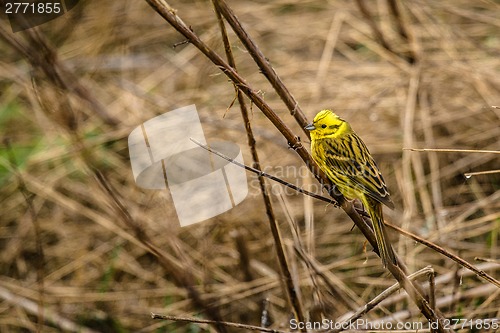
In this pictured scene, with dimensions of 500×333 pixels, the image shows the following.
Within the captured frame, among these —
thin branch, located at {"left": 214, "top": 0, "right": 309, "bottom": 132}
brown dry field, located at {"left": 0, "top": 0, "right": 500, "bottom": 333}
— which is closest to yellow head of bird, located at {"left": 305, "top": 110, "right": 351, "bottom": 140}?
thin branch, located at {"left": 214, "top": 0, "right": 309, "bottom": 132}

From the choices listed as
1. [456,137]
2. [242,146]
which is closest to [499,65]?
[456,137]

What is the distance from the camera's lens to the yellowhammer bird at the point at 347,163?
2.61 m

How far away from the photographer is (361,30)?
5.66 meters

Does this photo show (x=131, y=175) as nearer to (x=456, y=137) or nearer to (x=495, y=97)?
(x=456, y=137)

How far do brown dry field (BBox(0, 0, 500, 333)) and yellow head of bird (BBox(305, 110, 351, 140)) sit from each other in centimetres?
59

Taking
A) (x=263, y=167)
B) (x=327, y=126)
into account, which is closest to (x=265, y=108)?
(x=327, y=126)

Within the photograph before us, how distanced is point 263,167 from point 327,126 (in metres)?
2.10

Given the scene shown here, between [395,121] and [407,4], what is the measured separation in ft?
3.89

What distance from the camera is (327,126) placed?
2.63m

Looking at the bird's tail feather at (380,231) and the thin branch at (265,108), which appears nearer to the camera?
the thin branch at (265,108)

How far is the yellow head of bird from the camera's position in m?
2.56

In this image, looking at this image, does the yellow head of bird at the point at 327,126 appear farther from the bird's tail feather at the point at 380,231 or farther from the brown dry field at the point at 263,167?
the brown dry field at the point at 263,167

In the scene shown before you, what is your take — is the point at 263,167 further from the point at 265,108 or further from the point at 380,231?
the point at 265,108

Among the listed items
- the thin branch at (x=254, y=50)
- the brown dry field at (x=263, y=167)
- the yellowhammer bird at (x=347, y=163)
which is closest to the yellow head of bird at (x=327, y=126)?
the yellowhammer bird at (x=347, y=163)
